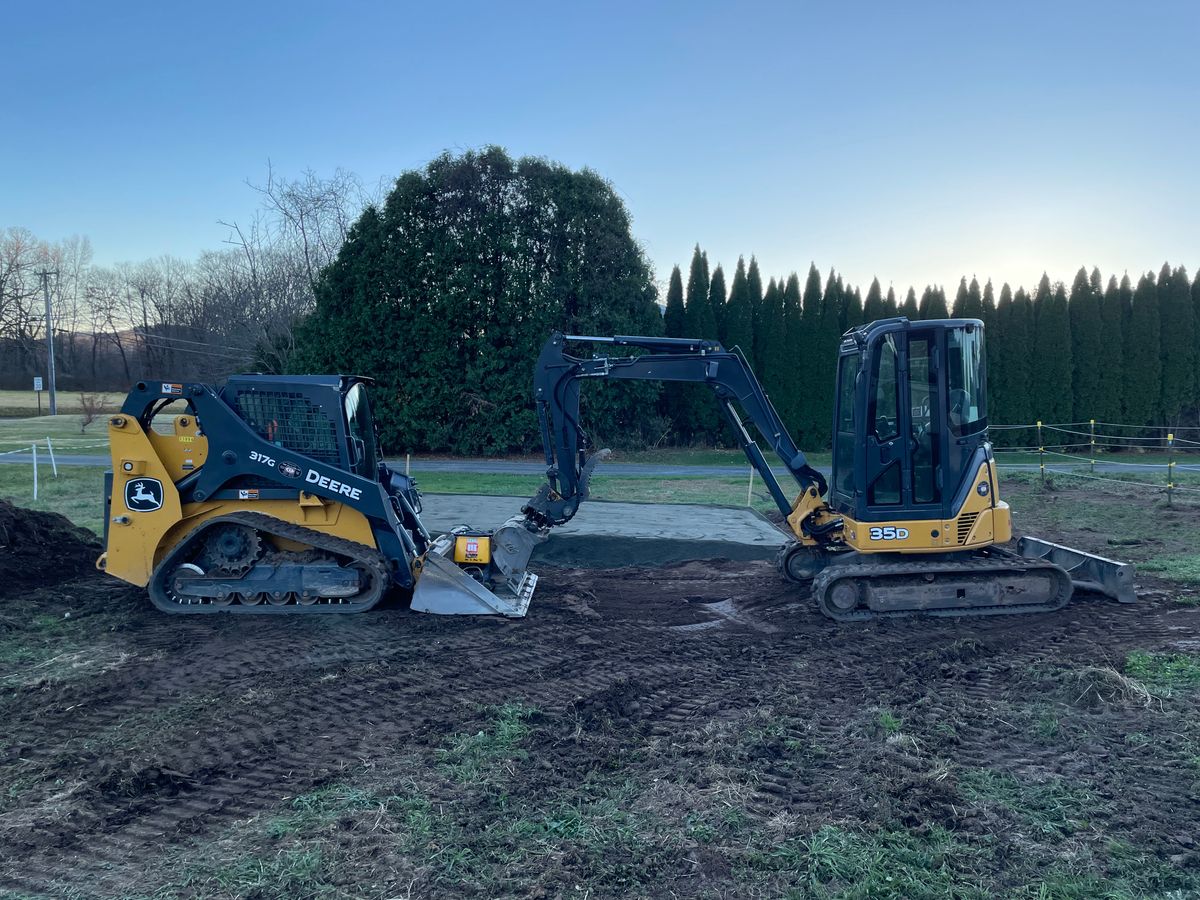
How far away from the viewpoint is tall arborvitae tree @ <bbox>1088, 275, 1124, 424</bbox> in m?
27.4

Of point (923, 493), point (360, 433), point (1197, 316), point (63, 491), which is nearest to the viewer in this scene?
point (923, 493)

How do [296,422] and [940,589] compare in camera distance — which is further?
[296,422]

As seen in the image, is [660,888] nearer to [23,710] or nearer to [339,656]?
[339,656]

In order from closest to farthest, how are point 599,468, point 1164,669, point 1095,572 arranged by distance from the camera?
1. point 1164,669
2. point 1095,572
3. point 599,468

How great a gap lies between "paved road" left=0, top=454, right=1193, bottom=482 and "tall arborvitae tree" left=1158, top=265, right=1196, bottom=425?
7.00 metres

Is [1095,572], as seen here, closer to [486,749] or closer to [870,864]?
[870,864]

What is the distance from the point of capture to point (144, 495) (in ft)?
26.0

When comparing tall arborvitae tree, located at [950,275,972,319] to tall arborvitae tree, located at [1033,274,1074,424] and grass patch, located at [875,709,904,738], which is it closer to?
tall arborvitae tree, located at [1033,274,1074,424]

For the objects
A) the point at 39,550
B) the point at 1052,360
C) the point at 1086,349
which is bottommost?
the point at 39,550

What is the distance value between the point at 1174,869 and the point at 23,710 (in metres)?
6.41

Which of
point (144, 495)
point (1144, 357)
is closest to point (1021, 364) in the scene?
point (1144, 357)

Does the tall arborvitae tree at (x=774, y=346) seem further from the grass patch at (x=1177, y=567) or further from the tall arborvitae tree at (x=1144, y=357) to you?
the grass patch at (x=1177, y=567)

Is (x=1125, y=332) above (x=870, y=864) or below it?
above

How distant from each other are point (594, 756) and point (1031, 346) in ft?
89.0
